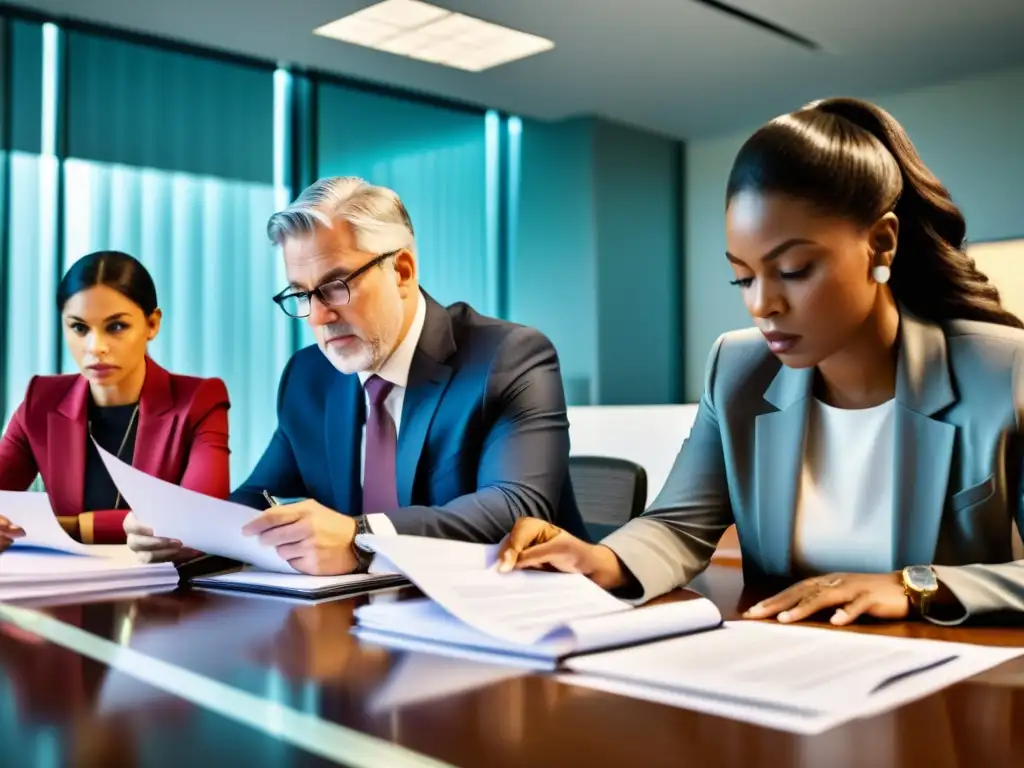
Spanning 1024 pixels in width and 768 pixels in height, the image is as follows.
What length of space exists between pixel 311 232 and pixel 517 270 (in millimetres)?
5022

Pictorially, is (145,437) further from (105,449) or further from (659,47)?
(659,47)

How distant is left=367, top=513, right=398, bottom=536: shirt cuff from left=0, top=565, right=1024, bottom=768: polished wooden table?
1.51ft

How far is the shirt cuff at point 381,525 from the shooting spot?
153 centimetres

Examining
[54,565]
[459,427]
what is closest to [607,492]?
[459,427]

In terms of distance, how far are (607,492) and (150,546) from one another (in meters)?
1.11

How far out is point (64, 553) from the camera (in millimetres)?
1684

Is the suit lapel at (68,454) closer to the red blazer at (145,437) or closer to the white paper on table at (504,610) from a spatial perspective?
the red blazer at (145,437)

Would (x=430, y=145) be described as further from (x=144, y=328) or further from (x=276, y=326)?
(x=144, y=328)

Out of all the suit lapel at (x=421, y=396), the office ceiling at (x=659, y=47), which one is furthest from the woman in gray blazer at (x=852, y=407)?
the office ceiling at (x=659, y=47)

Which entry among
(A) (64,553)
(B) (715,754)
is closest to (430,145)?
(A) (64,553)

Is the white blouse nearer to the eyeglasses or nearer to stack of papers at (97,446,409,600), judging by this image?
stack of papers at (97,446,409,600)

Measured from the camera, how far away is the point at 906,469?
1.39 meters

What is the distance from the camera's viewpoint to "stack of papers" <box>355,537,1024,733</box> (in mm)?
759

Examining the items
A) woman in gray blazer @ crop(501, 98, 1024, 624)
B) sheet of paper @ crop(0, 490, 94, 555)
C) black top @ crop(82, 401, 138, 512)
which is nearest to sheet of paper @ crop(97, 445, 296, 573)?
sheet of paper @ crop(0, 490, 94, 555)
